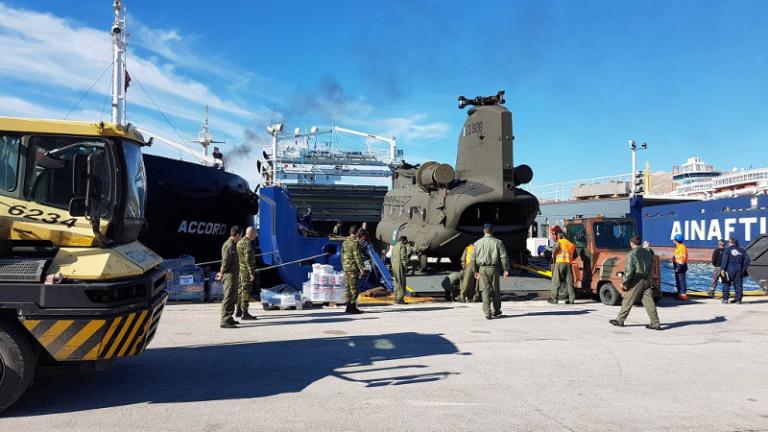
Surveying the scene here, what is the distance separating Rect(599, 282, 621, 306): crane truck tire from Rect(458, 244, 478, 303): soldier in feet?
8.86

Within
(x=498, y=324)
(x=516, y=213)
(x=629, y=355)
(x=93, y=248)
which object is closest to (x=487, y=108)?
(x=516, y=213)

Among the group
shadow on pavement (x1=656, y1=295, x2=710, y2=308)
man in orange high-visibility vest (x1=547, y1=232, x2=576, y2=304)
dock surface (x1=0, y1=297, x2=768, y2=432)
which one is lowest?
dock surface (x1=0, y1=297, x2=768, y2=432)

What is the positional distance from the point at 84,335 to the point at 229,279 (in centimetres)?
433

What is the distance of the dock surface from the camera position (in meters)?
4.55

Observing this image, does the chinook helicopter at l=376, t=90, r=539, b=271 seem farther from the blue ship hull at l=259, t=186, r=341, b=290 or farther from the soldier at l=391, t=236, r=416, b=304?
the blue ship hull at l=259, t=186, r=341, b=290

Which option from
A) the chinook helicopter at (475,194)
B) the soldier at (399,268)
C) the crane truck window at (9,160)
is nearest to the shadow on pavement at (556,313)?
the soldier at (399,268)

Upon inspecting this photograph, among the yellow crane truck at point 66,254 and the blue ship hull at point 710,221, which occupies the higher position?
the blue ship hull at point 710,221

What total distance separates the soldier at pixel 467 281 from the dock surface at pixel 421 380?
270 centimetres

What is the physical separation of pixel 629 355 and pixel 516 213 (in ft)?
23.5

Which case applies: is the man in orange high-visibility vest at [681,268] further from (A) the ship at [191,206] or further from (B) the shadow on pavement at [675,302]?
(A) the ship at [191,206]

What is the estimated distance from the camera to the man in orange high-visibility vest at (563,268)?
466 inches

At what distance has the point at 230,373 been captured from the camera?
19.7 feet

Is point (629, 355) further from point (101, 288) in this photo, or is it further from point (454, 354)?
point (101, 288)

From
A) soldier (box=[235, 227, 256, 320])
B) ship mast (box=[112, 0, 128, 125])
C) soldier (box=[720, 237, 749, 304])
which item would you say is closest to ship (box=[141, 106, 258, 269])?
ship mast (box=[112, 0, 128, 125])
